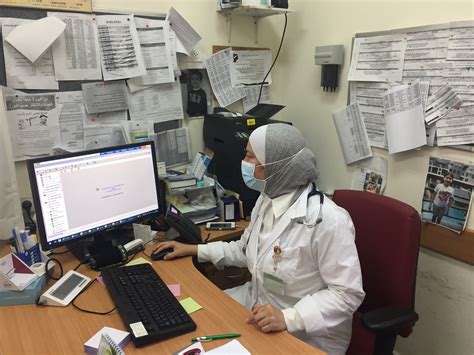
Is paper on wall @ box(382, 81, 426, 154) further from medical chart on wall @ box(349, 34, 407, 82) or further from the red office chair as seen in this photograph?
the red office chair

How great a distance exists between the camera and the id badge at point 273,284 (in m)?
1.35

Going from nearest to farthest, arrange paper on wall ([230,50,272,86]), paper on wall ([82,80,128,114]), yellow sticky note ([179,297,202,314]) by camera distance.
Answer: yellow sticky note ([179,297,202,314]) → paper on wall ([82,80,128,114]) → paper on wall ([230,50,272,86])

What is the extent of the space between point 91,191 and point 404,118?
1.36 m

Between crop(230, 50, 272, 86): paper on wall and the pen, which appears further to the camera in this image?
crop(230, 50, 272, 86): paper on wall

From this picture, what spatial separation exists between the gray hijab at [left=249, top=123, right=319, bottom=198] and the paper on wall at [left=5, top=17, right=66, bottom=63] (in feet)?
3.29

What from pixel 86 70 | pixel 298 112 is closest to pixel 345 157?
pixel 298 112

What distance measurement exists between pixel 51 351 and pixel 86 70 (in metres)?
1.25

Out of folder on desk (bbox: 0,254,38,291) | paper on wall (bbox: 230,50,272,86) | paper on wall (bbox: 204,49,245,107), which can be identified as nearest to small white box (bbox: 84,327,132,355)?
folder on desk (bbox: 0,254,38,291)

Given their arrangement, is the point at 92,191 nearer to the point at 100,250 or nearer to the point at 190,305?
the point at 100,250

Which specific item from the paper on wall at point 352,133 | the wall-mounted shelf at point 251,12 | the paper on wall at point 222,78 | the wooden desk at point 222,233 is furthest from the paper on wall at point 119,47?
the paper on wall at point 352,133

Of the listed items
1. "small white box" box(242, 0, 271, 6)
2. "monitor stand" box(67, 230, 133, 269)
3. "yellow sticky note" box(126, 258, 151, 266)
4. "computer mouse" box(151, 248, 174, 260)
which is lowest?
"yellow sticky note" box(126, 258, 151, 266)

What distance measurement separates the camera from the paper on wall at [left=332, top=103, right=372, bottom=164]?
6.45 ft

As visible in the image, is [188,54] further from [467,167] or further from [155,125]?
[467,167]

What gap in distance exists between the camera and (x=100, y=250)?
1.54 meters
